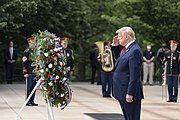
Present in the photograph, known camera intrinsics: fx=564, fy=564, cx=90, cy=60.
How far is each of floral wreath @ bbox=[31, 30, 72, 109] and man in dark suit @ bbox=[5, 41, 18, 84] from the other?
13754mm

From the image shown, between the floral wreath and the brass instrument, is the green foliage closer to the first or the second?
the floral wreath

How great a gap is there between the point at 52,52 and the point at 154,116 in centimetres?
431

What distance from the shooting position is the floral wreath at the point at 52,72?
11.8 metres

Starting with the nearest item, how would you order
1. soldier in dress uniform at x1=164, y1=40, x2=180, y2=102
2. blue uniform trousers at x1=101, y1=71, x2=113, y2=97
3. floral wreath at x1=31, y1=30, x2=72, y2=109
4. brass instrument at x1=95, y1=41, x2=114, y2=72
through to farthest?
floral wreath at x1=31, y1=30, x2=72, y2=109 < soldier in dress uniform at x1=164, y1=40, x2=180, y2=102 < blue uniform trousers at x1=101, y1=71, x2=113, y2=97 < brass instrument at x1=95, y1=41, x2=114, y2=72

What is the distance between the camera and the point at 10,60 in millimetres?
25906

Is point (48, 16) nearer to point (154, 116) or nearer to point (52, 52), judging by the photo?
point (154, 116)

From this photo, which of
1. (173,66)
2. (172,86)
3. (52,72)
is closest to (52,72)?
(52,72)

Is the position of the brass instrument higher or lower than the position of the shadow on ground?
higher

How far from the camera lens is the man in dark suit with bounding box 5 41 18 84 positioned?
25.8m

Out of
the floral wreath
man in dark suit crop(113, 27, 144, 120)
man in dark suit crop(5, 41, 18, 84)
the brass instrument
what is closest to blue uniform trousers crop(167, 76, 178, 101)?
the brass instrument

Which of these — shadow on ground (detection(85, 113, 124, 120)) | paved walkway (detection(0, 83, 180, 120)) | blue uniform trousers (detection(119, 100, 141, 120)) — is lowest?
shadow on ground (detection(85, 113, 124, 120))

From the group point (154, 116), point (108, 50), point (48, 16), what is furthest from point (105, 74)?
point (48, 16)

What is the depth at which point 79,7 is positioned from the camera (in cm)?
2984

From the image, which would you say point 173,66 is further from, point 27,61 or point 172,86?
point 27,61
